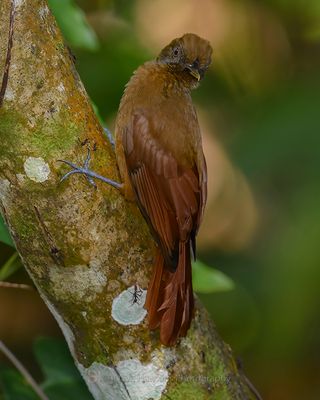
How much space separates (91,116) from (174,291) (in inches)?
24.6

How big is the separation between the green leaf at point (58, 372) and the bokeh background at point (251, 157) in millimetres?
360

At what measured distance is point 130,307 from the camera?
257cm

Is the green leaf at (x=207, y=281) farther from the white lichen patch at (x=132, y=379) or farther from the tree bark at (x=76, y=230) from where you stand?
the white lichen patch at (x=132, y=379)

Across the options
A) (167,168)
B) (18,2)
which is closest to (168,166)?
(167,168)

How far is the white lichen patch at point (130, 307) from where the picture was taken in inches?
99.5

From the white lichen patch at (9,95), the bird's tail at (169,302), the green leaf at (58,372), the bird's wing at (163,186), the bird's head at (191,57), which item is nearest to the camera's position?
the white lichen patch at (9,95)

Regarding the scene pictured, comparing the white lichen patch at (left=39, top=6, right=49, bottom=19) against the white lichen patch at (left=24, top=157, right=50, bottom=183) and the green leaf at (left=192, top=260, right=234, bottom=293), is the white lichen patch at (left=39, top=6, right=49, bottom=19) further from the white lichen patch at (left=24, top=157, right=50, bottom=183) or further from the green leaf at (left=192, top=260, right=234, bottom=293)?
the green leaf at (left=192, top=260, right=234, bottom=293)

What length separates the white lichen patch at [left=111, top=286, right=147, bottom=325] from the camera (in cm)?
253

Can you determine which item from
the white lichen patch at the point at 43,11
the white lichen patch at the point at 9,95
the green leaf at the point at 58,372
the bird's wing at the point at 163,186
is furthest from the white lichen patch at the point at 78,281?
the green leaf at the point at 58,372

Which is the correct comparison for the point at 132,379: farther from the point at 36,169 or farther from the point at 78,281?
the point at 36,169

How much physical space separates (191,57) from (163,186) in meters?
0.72

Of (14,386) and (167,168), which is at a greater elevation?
(167,168)

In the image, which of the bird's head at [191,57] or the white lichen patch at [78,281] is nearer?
the white lichen patch at [78,281]

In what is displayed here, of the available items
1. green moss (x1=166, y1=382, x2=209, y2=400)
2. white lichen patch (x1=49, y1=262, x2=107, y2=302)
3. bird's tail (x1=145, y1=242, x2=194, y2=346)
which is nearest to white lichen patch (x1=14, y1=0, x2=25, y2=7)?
white lichen patch (x1=49, y1=262, x2=107, y2=302)
